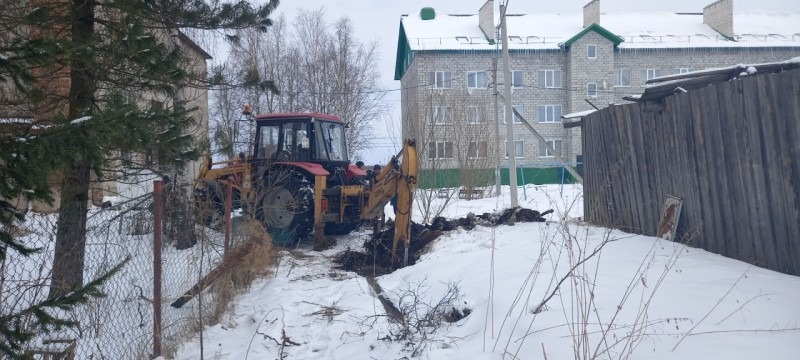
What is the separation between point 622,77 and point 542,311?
3843cm

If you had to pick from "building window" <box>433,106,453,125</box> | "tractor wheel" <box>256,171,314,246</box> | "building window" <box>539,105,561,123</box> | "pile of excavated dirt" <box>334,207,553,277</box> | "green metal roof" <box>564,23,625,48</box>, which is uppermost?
"green metal roof" <box>564,23,625,48</box>

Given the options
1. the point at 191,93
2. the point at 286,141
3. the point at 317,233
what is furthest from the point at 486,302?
the point at 286,141

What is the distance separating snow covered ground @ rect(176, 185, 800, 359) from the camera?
512 centimetres

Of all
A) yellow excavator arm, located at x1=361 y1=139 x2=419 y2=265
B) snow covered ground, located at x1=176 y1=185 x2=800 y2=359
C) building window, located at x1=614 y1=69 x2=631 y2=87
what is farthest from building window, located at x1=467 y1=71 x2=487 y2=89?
snow covered ground, located at x1=176 y1=185 x2=800 y2=359

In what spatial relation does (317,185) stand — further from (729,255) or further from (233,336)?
(729,255)

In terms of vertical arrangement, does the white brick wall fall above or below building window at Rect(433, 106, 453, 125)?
above

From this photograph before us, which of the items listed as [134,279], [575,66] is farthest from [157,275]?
[575,66]

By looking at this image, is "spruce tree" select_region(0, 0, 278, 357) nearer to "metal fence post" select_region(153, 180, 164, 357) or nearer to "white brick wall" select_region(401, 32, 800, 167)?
"metal fence post" select_region(153, 180, 164, 357)

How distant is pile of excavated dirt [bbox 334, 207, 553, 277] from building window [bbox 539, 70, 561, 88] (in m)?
29.5

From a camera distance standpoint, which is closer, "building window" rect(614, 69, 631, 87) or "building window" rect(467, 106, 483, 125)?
"building window" rect(467, 106, 483, 125)

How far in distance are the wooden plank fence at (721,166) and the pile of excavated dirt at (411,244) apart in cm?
198

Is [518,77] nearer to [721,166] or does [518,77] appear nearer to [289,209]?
[289,209]

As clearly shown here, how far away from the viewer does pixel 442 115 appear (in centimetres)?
2222

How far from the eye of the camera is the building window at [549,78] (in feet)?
136
